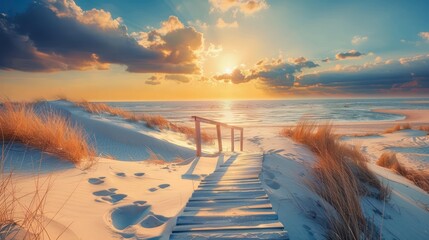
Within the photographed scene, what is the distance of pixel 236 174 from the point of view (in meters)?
4.45

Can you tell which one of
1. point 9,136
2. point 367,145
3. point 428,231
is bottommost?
point 367,145

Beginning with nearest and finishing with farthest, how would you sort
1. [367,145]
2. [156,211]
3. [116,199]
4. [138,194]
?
[156,211]
[116,199]
[138,194]
[367,145]

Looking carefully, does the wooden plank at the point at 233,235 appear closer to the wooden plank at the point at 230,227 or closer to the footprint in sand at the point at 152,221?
the wooden plank at the point at 230,227

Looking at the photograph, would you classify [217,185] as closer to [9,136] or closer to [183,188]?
[183,188]

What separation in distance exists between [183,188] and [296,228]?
69.4 inches

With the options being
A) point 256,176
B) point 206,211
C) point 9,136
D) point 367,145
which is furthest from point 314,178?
point 367,145

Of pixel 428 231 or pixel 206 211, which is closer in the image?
pixel 206 211

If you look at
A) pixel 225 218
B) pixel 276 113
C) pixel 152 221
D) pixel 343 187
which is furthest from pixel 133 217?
pixel 276 113

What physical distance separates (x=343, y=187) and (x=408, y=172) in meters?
5.50

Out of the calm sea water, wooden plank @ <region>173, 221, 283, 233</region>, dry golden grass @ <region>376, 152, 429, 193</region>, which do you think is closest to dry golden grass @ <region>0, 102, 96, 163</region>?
wooden plank @ <region>173, 221, 283, 233</region>

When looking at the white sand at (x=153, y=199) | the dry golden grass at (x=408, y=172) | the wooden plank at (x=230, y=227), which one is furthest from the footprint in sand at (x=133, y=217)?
the dry golden grass at (x=408, y=172)

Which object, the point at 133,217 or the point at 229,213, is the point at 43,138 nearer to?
the point at 133,217

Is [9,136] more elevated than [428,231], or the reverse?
[9,136]

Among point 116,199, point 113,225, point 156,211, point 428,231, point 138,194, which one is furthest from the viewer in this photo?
point 428,231
